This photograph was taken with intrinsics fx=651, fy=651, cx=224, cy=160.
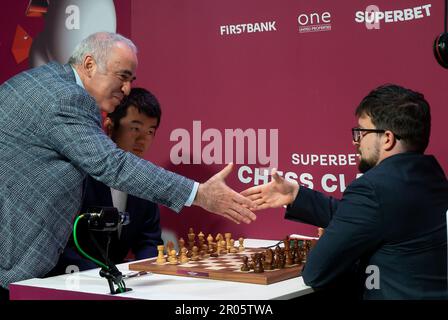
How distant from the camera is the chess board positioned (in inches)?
99.9

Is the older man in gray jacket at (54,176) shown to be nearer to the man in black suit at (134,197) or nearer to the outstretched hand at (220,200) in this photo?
the outstretched hand at (220,200)

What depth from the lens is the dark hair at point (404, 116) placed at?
256 cm

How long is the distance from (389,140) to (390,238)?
16.8 inches

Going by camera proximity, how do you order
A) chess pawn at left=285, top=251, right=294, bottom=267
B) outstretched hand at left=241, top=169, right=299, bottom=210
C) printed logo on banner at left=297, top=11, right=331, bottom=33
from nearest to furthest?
chess pawn at left=285, top=251, right=294, bottom=267 → outstretched hand at left=241, top=169, right=299, bottom=210 → printed logo on banner at left=297, top=11, right=331, bottom=33

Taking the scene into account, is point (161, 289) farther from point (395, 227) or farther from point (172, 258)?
point (395, 227)

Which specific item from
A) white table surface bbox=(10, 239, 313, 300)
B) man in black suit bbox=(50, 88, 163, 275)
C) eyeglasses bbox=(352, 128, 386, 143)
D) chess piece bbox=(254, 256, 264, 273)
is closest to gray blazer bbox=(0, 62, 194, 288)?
white table surface bbox=(10, 239, 313, 300)

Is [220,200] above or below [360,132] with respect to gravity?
below

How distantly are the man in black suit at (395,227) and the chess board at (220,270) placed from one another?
0.19m

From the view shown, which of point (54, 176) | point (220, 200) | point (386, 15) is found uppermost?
point (386, 15)

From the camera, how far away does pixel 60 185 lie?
2.64m

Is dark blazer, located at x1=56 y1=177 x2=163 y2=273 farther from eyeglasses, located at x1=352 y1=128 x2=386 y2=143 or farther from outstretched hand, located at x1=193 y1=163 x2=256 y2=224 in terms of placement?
eyeglasses, located at x1=352 y1=128 x2=386 y2=143

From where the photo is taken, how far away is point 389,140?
2590 mm

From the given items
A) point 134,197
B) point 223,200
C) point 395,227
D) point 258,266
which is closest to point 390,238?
point 395,227

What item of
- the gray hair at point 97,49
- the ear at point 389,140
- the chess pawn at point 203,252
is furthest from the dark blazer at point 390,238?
the gray hair at point 97,49
